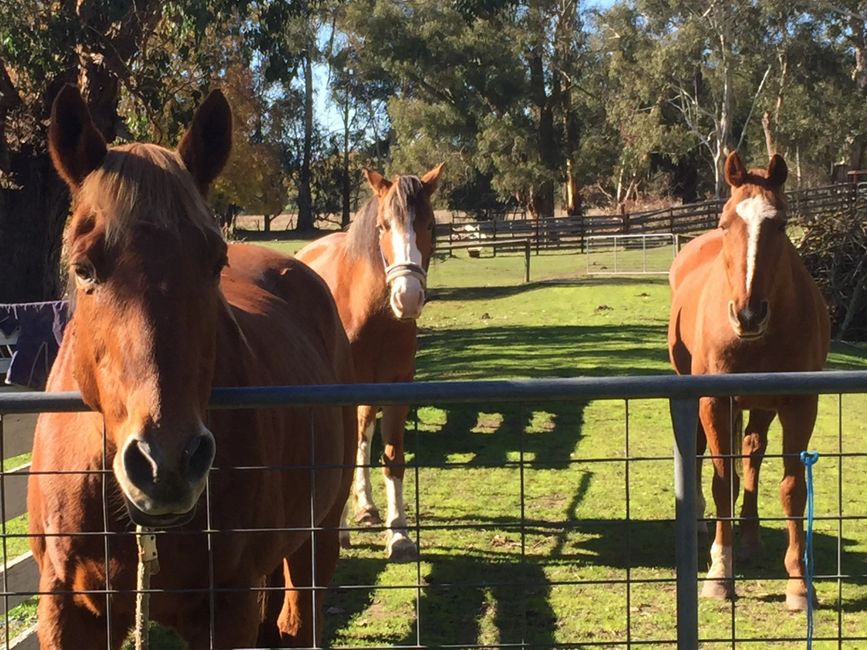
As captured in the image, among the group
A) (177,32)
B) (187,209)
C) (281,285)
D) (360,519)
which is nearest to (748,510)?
(360,519)

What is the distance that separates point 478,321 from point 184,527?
1688 cm

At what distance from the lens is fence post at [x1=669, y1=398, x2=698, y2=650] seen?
98.3 inches

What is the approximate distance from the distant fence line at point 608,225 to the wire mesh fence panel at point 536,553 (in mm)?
28280

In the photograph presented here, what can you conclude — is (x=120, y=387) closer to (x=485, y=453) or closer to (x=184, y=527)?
(x=184, y=527)

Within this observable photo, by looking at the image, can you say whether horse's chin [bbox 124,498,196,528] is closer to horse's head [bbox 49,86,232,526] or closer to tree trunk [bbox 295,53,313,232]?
horse's head [bbox 49,86,232,526]

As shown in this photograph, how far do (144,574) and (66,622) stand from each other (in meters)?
0.38

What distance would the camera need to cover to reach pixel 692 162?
52688 millimetres

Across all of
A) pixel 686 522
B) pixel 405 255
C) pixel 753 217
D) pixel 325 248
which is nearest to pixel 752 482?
pixel 753 217

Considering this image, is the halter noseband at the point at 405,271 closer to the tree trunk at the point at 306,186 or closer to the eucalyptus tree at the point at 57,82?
the eucalyptus tree at the point at 57,82

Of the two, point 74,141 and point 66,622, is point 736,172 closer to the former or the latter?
point 74,141

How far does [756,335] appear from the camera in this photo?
5.23m

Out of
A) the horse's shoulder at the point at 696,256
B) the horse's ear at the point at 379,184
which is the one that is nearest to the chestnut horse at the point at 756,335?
the horse's shoulder at the point at 696,256

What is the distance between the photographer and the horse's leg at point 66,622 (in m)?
2.71

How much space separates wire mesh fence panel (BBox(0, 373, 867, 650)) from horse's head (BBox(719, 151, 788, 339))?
833 millimetres
